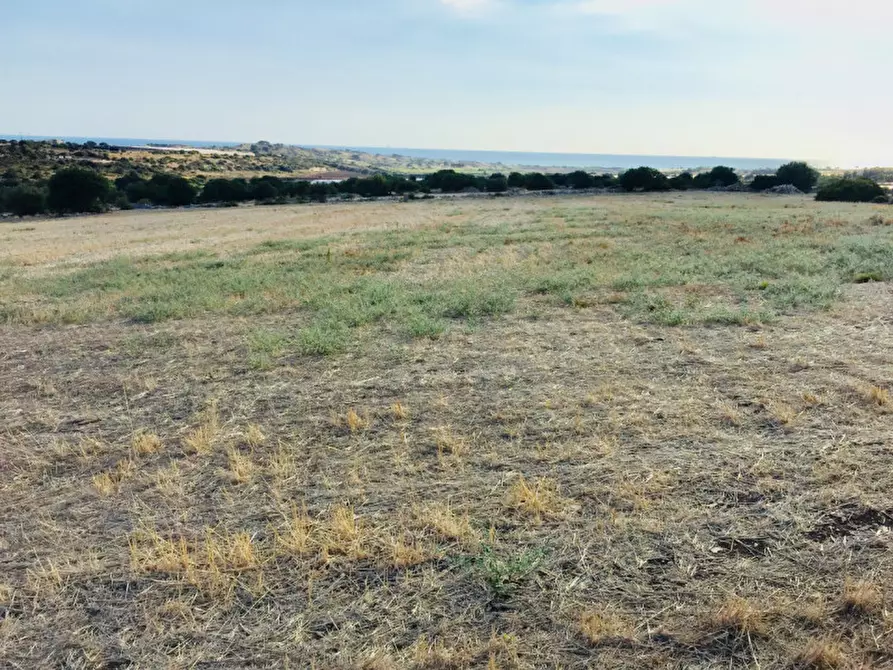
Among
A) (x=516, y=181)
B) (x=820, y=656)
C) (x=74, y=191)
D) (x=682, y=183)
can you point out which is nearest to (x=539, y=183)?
(x=516, y=181)

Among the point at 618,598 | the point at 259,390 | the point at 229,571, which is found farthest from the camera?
the point at 259,390

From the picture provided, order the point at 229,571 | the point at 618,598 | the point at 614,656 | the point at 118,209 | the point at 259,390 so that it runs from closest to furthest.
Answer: the point at 614,656
the point at 618,598
the point at 229,571
the point at 259,390
the point at 118,209

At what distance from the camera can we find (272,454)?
20.7ft

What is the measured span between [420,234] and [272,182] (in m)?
50.0

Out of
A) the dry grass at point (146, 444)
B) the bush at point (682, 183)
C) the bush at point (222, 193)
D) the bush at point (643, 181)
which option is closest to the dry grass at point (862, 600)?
the dry grass at point (146, 444)

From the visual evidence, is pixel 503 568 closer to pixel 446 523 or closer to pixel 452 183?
pixel 446 523

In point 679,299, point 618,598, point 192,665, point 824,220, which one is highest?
point 824,220

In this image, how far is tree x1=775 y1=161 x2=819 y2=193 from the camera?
64188 millimetres

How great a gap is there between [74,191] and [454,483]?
197ft

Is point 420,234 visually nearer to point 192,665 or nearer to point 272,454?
point 272,454

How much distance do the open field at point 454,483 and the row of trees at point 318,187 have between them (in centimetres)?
4906

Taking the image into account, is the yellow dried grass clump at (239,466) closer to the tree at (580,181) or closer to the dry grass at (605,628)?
the dry grass at (605,628)

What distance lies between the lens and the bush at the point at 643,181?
63.9 m

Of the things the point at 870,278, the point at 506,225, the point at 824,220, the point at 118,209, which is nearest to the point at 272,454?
the point at 870,278
